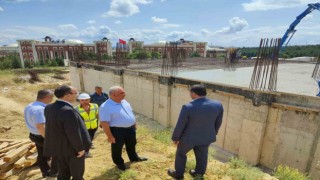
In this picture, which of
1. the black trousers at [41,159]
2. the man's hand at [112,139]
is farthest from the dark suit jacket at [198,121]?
the black trousers at [41,159]

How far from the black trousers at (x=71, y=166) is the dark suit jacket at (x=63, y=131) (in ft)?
0.45

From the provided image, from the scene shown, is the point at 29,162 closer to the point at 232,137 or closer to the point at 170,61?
the point at 232,137

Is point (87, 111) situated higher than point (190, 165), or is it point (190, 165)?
point (87, 111)

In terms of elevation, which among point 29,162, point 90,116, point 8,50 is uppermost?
point 8,50

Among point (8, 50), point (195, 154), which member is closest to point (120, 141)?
point (195, 154)

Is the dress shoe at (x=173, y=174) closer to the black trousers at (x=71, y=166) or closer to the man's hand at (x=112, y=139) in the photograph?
the man's hand at (x=112, y=139)

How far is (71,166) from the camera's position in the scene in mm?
2684

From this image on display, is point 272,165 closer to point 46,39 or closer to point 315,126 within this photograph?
point 315,126

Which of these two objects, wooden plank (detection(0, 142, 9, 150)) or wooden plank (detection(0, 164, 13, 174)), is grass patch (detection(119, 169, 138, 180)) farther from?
wooden plank (detection(0, 142, 9, 150))

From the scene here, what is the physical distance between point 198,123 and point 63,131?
1668 mm

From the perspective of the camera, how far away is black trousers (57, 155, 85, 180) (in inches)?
105

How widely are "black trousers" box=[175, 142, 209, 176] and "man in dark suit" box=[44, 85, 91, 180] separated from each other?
1258mm

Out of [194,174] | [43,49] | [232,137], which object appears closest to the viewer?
[194,174]

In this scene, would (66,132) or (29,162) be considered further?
(29,162)
